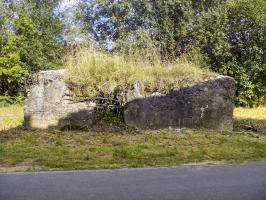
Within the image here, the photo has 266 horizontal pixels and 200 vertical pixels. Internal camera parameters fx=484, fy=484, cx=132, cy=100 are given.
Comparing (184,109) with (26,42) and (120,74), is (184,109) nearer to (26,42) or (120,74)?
(120,74)

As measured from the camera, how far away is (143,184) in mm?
6746

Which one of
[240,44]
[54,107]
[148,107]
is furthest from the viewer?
[240,44]

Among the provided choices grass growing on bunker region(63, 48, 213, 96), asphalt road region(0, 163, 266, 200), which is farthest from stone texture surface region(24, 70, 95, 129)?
asphalt road region(0, 163, 266, 200)

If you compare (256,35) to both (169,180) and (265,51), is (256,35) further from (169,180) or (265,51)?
(169,180)

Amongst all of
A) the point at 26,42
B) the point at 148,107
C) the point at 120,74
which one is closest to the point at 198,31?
the point at 26,42

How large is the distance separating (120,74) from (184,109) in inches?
81.2

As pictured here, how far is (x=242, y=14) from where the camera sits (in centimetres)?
2258

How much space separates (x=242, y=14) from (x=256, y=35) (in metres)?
1.18

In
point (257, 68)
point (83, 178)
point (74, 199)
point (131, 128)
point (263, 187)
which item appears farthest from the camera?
point (257, 68)

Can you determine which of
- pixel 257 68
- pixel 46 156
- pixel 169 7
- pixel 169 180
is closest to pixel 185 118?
pixel 46 156

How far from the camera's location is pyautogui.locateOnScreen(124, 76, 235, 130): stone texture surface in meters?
12.7

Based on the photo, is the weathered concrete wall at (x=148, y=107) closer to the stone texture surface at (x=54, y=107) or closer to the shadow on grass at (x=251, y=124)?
the stone texture surface at (x=54, y=107)

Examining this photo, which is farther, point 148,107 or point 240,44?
point 240,44

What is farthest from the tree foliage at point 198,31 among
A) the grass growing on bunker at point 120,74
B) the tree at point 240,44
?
the grass growing on bunker at point 120,74
